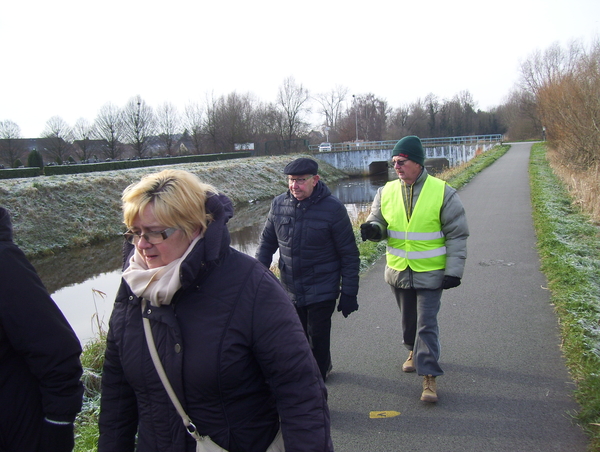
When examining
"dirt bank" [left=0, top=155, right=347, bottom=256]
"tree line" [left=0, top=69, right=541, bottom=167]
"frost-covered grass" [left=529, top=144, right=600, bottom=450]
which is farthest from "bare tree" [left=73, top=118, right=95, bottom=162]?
"frost-covered grass" [left=529, top=144, right=600, bottom=450]

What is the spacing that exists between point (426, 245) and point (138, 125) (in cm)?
5981

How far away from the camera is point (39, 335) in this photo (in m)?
2.02

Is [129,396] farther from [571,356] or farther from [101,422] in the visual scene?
[571,356]

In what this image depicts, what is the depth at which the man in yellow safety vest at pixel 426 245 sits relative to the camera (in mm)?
3760

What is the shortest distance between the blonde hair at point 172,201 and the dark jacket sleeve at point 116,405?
436 millimetres

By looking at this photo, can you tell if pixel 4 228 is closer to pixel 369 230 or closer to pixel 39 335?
pixel 39 335

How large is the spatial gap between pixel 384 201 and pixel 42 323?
9.22 feet

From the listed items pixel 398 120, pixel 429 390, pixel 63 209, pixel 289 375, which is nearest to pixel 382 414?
pixel 429 390

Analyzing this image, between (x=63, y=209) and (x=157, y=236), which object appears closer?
(x=157, y=236)

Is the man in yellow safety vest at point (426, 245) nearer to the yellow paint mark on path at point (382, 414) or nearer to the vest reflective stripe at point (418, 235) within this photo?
the vest reflective stripe at point (418, 235)

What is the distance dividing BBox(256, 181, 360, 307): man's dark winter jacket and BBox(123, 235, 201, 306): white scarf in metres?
2.06

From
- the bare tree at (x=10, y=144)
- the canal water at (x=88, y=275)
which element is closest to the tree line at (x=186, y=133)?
the bare tree at (x=10, y=144)

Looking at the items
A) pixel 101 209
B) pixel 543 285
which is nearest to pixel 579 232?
pixel 543 285

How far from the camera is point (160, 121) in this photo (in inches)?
2483
